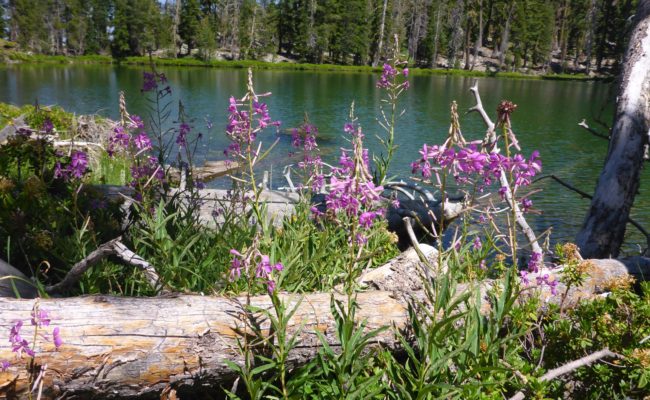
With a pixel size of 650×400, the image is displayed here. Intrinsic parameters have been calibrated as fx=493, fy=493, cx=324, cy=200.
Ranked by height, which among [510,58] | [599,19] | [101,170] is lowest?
[101,170]

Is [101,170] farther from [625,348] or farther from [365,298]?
[625,348]

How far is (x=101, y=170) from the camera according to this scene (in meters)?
8.31

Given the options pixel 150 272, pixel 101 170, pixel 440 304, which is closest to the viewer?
pixel 440 304

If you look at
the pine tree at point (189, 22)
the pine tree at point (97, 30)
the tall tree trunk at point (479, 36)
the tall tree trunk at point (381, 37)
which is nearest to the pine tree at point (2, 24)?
the pine tree at point (97, 30)

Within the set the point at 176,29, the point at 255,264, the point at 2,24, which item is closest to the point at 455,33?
the point at 176,29

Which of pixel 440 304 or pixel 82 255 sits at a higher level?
pixel 440 304

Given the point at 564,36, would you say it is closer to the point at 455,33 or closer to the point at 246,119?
the point at 455,33

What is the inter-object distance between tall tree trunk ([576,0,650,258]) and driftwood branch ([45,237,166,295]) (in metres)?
4.29

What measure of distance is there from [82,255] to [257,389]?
2001 millimetres

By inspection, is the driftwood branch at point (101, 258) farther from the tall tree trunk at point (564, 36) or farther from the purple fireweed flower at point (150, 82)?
the tall tree trunk at point (564, 36)

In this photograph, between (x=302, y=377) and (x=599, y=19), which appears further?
(x=599, y=19)

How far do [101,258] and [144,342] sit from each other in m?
0.93

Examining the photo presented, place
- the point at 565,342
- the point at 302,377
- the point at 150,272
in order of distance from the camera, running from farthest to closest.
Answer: the point at 150,272
the point at 565,342
the point at 302,377

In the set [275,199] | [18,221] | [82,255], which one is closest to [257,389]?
[82,255]
